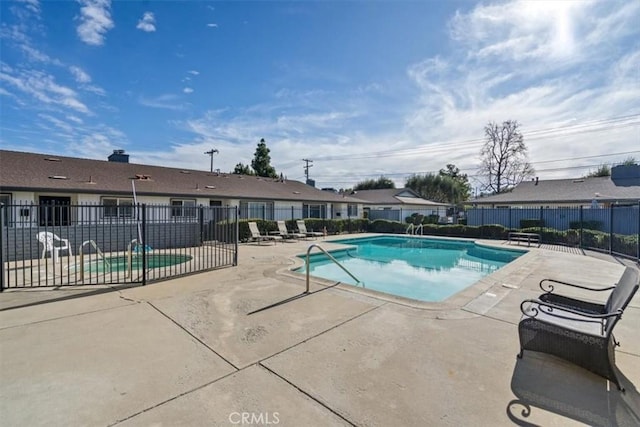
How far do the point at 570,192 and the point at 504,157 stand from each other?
14.2 metres

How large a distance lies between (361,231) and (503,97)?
12420 mm

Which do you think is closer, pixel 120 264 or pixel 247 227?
pixel 120 264

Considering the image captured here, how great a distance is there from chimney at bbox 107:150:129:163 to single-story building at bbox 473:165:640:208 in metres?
26.1

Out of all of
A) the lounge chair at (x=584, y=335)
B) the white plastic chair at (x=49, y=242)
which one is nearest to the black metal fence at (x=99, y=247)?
the white plastic chair at (x=49, y=242)

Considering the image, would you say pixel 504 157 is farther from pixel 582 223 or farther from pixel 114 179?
pixel 114 179

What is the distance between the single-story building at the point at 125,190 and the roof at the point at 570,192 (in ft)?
48.9

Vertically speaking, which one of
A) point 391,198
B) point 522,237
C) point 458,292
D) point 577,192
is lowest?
point 458,292

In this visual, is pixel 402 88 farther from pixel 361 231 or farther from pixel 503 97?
pixel 361 231

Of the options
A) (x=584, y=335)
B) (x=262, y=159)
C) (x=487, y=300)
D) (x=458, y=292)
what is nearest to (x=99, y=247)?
(x=458, y=292)

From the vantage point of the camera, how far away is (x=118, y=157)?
62.1ft

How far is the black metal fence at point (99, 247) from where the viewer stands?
22.0 feet

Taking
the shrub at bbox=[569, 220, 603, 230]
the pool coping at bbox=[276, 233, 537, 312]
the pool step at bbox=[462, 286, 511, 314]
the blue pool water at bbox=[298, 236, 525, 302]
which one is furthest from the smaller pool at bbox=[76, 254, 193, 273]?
the shrub at bbox=[569, 220, 603, 230]

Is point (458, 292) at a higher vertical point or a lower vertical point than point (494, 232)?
lower

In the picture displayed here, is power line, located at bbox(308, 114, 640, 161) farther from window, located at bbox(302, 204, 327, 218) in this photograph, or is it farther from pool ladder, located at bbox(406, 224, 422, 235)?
window, located at bbox(302, 204, 327, 218)
